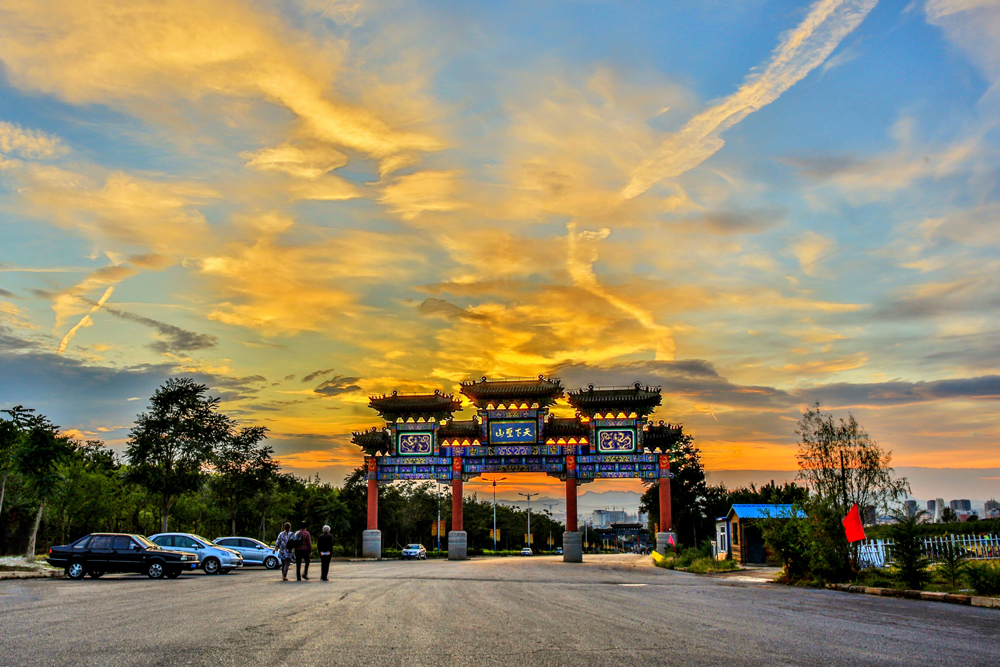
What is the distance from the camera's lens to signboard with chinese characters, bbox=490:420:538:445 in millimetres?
53594

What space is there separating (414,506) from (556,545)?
81.5 m

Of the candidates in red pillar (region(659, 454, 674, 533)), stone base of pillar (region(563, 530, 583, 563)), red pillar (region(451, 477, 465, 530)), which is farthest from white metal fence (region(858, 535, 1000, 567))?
red pillar (region(451, 477, 465, 530))

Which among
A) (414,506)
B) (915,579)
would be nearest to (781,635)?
(915,579)

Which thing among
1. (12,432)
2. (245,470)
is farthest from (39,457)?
(245,470)

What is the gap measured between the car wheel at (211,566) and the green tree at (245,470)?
24714 mm

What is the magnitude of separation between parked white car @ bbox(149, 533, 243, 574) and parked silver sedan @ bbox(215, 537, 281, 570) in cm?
530

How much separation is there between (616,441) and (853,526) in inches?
1134

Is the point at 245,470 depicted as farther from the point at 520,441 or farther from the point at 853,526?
the point at 853,526

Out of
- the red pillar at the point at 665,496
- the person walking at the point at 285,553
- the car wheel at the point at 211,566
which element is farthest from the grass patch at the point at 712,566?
the car wheel at the point at 211,566

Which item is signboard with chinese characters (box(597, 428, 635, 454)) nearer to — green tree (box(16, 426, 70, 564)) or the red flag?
the red flag

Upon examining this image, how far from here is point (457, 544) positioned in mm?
53875

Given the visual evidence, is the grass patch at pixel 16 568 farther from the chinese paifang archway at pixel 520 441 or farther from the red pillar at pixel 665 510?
the red pillar at pixel 665 510

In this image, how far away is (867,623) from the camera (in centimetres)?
1358

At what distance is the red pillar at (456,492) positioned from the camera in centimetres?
5375
